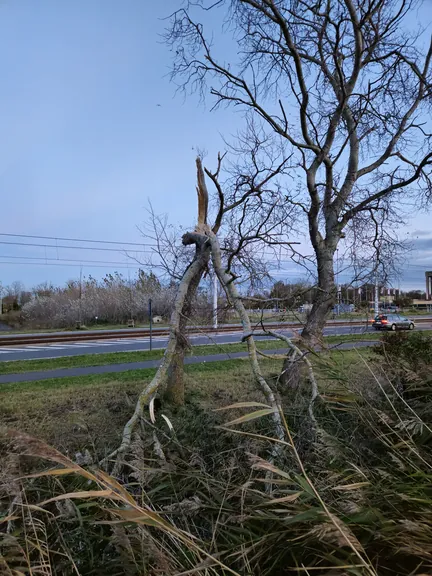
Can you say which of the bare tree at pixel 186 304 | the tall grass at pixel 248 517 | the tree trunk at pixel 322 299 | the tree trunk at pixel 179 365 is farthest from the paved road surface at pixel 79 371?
the tall grass at pixel 248 517

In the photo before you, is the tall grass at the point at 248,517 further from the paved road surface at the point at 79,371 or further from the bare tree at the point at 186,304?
the paved road surface at the point at 79,371

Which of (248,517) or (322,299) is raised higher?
(322,299)

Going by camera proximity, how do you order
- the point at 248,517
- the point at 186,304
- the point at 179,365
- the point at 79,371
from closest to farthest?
the point at 248,517 → the point at 186,304 → the point at 179,365 → the point at 79,371

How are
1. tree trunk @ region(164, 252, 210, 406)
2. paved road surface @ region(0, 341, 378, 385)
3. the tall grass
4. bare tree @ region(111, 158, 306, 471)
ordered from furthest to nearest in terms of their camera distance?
paved road surface @ region(0, 341, 378, 385)
tree trunk @ region(164, 252, 210, 406)
bare tree @ region(111, 158, 306, 471)
the tall grass

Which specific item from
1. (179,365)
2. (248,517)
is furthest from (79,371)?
(248,517)

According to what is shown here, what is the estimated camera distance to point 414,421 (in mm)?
1938

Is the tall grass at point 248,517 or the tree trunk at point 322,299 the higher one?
the tree trunk at point 322,299

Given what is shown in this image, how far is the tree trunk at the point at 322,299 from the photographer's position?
6208 mm

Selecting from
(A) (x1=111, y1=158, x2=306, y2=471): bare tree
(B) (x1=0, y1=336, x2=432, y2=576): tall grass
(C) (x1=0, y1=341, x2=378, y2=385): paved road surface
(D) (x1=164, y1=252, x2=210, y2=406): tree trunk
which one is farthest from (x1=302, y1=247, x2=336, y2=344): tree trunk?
(C) (x1=0, y1=341, x2=378, y2=385): paved road surface

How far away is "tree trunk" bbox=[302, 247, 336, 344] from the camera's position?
20.4 ft

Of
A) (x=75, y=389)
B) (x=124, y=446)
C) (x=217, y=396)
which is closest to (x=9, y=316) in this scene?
(x=75, y=389)

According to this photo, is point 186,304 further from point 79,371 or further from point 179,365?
point 79,371

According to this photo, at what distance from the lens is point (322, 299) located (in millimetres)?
6367

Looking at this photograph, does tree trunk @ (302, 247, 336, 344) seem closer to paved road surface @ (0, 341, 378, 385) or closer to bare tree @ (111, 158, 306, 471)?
bare tree @ (111, 158, 306, 471)
